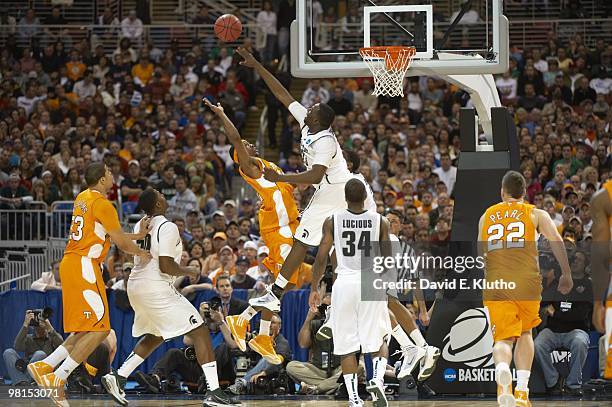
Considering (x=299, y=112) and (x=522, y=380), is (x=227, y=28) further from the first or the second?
(x=522, y=380)

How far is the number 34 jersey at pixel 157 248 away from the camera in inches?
447

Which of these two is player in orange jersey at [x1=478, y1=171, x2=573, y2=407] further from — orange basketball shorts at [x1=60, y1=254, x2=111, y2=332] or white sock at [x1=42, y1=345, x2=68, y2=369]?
white sock at [x1=42, y1=345, x2=68, y2=369]

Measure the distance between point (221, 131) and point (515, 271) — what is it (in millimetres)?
11304

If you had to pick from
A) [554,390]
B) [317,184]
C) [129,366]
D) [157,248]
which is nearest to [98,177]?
[157,248]

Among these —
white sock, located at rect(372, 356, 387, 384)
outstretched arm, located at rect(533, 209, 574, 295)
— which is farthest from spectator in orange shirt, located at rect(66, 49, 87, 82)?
outstretched arm, located at rect(533, 209, 574, 295)

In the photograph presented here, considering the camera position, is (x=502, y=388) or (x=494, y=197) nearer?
(x=502, y=388)

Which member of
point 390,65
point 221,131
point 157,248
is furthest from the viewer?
point 221,131

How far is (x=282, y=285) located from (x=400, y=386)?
103 inches

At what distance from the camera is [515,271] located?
1009cm

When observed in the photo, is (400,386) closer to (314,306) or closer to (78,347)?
(314,306)

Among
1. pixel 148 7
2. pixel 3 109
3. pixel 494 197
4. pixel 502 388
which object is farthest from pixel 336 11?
pixel 502 388

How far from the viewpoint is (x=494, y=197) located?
12.6 metres

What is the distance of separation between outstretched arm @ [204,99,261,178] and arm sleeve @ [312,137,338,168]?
0.72m

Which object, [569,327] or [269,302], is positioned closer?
[269,302]
